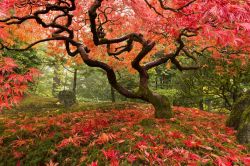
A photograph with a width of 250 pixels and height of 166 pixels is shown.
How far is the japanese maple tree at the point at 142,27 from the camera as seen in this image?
152 inches

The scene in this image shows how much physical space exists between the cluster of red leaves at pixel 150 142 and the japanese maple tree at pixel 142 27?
103 centimetres

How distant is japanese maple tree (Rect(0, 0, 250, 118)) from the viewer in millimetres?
3854

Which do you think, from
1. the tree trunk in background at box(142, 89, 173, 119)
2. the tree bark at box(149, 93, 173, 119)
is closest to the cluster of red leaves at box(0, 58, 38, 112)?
the tree trunk in background at box(142, 89, 173, 119)

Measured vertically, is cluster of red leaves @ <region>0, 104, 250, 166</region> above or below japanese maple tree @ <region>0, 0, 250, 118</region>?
below

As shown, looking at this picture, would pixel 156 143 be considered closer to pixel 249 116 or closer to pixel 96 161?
pixel 96 161

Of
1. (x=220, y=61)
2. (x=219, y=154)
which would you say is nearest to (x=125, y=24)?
(x=220, y=61)

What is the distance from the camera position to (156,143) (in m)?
4.27

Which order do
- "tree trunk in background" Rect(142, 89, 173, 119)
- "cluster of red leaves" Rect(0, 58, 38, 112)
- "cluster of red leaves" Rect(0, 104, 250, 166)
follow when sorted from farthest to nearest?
1. "tree trunk in background" Rect(142, 89, 173, 119)
2. "cluster of red leaves" Rect(0, 58, 38, 112)
3. "cluster of red leaves" Rect(0, 104, 250, 166)

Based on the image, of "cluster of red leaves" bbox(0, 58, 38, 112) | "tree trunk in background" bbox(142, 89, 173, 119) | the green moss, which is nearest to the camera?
"cluster of red leaves" bbox(0, 58, 38, 112)

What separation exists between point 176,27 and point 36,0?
3.32m

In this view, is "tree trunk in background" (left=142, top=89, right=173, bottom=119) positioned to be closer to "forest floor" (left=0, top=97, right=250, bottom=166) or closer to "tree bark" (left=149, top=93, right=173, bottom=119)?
"tree bark" (left=149, top=93, right=173, bottom=119)

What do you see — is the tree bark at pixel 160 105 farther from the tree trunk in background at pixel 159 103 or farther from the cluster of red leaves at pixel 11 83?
the cluster of red leaves at pixel 11 83

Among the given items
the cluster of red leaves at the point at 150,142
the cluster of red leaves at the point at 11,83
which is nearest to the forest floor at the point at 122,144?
the cluster of red leaves at the point at 150,142

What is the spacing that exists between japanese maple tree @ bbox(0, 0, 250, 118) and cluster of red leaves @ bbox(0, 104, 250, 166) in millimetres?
1025
